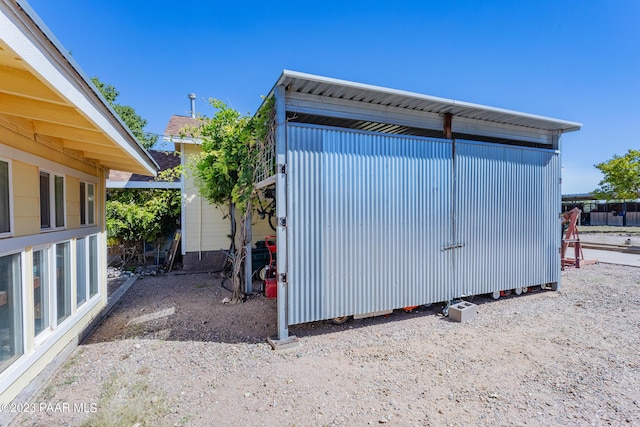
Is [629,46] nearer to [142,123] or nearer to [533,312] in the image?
[533,312]

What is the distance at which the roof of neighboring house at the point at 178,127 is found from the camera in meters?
7.52

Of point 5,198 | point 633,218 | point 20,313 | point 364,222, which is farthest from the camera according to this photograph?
point 633,218

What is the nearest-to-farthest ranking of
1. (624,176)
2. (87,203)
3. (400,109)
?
1. (87,203)
2. (400,109)
3. (624,176)

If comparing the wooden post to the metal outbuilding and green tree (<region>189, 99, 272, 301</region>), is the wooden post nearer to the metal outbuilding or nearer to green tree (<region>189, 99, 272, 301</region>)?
the metal outbuilding

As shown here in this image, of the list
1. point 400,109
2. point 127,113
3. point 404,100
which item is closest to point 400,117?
point 400,109

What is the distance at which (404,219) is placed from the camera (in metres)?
4.48

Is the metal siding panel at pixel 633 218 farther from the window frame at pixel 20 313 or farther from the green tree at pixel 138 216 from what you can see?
the window frame at pixel 20 313

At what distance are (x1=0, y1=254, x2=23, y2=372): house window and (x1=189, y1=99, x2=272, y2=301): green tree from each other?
3027 mm

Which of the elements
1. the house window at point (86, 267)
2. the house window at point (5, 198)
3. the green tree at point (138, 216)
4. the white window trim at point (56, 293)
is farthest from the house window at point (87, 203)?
the green tree at point (138, 216)

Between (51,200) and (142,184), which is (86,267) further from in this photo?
(142,184)

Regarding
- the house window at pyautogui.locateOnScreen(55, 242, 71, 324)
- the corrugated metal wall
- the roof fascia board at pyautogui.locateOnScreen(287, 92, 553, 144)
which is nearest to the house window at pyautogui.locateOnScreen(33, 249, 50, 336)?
the house window at pyautogui.locateOnScreen(55, 242, 71, 324)

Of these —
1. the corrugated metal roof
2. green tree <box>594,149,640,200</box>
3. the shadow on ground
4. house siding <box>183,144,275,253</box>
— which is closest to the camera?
the corrugated metal roof

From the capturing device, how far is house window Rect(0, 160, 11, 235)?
2.36 m

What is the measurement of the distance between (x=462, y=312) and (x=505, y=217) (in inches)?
87.4
